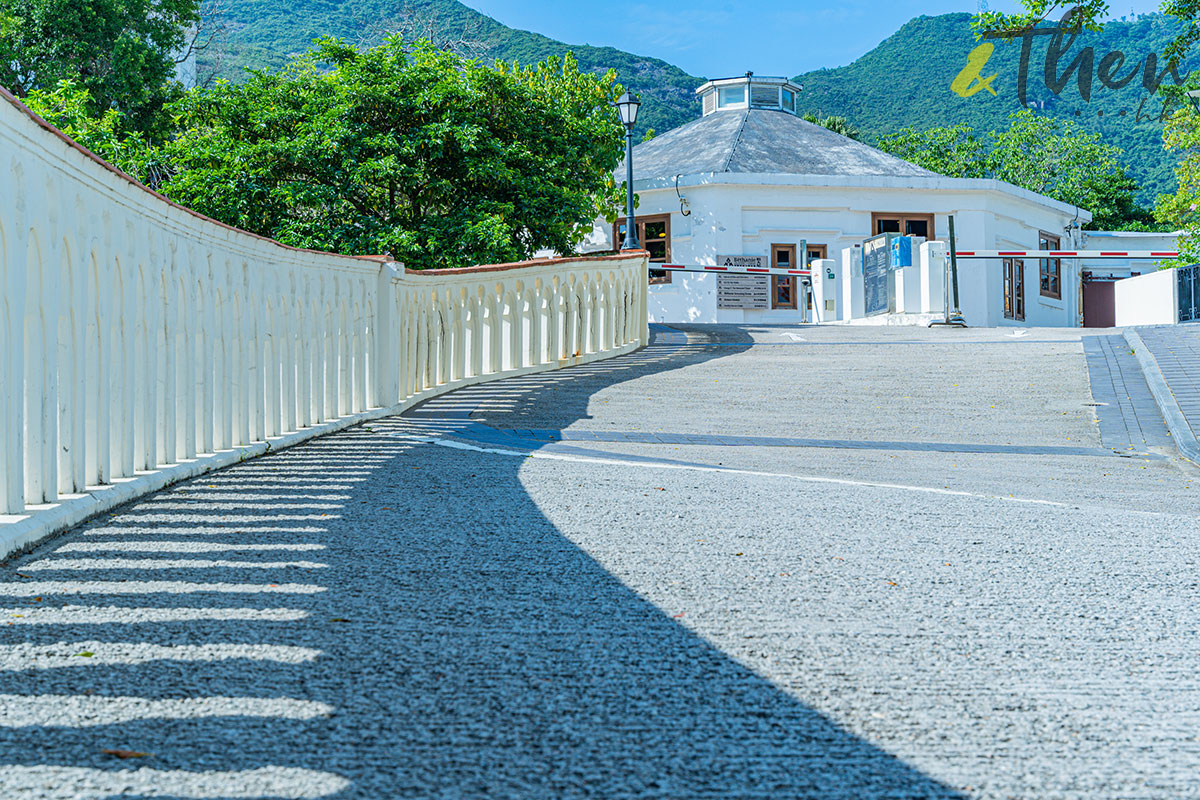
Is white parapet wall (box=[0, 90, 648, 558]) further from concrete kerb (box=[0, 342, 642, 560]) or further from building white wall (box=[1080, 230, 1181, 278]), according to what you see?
building white wall (box=[1080, 230, 1181, 278])

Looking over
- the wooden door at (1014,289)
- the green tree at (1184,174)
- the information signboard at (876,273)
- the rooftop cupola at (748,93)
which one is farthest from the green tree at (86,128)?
the green tree at (1184,174)

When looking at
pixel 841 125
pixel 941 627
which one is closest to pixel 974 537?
pixel 941 627

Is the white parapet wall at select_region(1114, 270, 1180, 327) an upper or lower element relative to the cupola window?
lower

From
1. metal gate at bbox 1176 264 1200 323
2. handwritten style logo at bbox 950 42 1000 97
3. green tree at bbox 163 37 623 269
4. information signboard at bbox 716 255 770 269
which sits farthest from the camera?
handwritten style logo at bbox 950 42 1000 97

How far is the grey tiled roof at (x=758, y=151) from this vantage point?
33.0 m

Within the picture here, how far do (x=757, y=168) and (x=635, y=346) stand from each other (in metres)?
17.2

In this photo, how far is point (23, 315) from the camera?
438 centimetres

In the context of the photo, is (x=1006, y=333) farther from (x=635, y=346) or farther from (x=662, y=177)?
(x=662, y=177)

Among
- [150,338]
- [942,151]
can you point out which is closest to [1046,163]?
[942,151]

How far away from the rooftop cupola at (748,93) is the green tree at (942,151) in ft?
51.0

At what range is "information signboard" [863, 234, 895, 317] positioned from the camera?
2272 centimetres

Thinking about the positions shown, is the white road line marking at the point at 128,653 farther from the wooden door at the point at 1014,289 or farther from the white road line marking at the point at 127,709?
the wooden door at the point at 1014,289

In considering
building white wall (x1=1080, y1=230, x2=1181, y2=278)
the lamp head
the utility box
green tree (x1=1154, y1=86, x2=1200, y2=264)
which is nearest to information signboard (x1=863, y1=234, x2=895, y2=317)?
the utility box

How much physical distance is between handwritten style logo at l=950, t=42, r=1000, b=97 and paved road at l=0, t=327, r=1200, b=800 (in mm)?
90039
